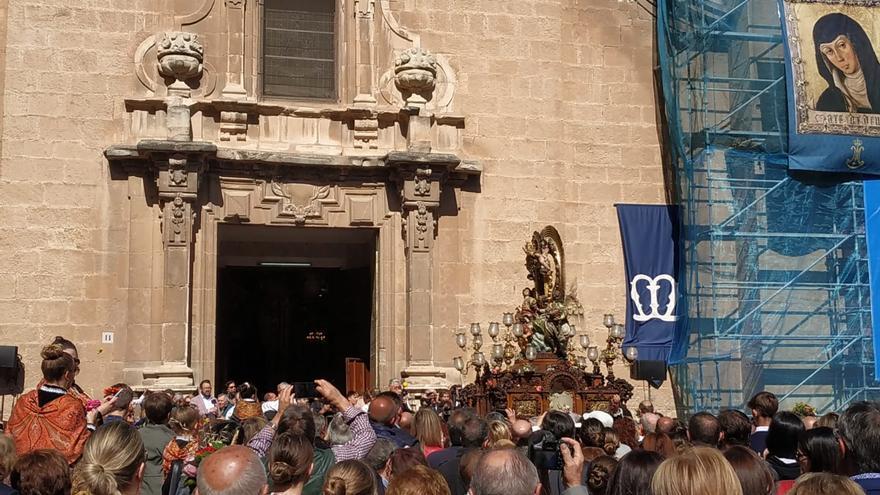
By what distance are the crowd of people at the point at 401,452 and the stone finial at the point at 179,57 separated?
29.7 ft

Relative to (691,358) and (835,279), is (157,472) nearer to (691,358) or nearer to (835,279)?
(691,358)

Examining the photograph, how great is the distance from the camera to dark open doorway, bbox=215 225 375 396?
19.9 m

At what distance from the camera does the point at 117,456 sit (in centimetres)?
501

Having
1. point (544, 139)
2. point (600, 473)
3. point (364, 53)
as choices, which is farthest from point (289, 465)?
point (544, 139)

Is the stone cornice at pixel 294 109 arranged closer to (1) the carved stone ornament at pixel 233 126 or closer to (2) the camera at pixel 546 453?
(1) the carved stone ornament at pixel 233 126

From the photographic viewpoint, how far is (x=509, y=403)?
594 inches

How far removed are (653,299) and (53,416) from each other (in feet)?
43.8

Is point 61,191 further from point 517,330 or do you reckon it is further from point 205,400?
point 517,330

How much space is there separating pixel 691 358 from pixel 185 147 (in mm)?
8947

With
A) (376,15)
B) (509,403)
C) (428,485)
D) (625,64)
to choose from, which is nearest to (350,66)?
(376,15)

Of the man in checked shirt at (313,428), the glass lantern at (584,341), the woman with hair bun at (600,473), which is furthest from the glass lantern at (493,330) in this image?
the woman with hair bun at (600,473)

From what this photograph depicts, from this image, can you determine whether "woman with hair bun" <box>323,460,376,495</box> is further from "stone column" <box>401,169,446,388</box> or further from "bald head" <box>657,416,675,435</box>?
"stone column" <box>401,169,446,388</box>

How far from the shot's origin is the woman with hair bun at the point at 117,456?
4.93 meters

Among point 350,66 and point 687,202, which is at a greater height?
point 350,66
